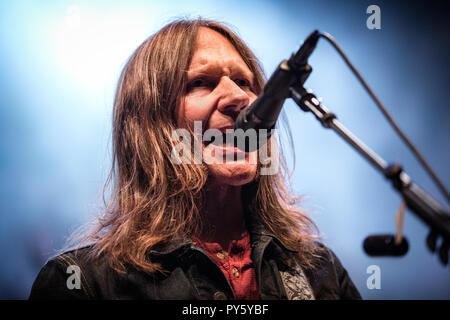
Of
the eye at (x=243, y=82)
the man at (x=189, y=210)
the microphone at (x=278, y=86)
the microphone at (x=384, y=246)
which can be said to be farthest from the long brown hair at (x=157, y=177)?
the microphone at (x=384, y=246)

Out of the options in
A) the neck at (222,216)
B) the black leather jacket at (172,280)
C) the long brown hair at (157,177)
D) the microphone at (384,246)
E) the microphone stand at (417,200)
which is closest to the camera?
the microphone stand at (417,200)

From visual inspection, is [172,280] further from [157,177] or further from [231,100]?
[231,100]

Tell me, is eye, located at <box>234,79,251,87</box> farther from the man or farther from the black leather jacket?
the black leather jacket

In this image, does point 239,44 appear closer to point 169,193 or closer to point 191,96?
point 191,96

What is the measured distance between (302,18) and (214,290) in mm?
1557

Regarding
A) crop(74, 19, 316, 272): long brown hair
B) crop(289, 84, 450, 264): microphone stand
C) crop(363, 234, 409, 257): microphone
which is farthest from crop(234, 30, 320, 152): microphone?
crop(74, 19, 316, 272): long brown hair

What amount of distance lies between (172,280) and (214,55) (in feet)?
2.73

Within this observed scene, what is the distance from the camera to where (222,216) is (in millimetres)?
1443

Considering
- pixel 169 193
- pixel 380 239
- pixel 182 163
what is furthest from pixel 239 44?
pixel 380 239

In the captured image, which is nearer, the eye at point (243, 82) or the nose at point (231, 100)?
the nose at point (231, 100)

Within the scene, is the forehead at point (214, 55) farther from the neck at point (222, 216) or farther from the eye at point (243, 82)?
the neck at point (222, 216)

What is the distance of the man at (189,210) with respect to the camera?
119cm

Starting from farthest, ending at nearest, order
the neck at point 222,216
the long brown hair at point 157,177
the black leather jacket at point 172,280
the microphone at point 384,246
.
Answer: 1. the neck at point 222,216
2. the long brown hair at point 157,177
3. the black leather jacket at point 172,280
4. the microphone at point 384,246

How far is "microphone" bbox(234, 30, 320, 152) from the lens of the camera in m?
0.86
